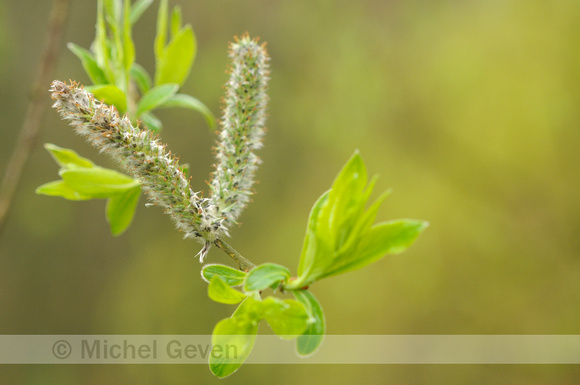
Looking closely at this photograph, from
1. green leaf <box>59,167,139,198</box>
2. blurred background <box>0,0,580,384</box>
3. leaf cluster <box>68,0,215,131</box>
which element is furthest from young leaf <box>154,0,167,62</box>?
blurred background <box>0,0,580,384</box>

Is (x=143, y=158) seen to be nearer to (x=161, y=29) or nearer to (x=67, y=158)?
(x=67, y=158)

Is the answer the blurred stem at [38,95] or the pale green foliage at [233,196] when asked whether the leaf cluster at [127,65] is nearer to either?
the pale green foliage at [233,196]

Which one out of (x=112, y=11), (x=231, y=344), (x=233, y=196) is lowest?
(x=231, y=344)

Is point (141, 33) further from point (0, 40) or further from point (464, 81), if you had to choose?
point (464, 81)

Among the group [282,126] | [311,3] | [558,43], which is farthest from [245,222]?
[558,43]

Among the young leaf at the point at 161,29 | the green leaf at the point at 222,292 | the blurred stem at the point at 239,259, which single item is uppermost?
the young leaf at the point at 161,29

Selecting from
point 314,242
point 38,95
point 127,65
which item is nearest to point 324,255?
point 314,242

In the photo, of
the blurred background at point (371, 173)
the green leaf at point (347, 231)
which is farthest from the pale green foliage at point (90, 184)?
the blurred background at point (371, 173)
